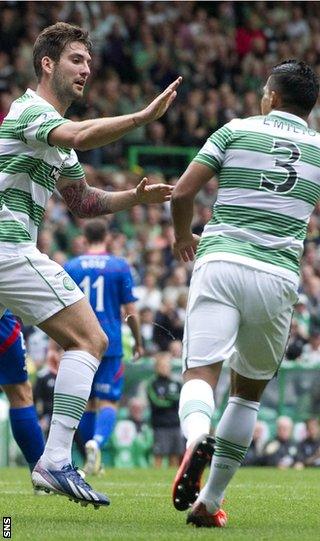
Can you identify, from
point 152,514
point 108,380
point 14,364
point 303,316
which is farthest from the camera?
point 303,316

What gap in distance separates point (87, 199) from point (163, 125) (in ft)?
50.3

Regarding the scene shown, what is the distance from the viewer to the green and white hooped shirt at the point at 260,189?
20.9 feet

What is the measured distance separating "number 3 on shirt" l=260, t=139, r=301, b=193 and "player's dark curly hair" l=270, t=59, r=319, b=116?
273mm

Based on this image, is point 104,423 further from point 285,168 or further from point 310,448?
point 285,168

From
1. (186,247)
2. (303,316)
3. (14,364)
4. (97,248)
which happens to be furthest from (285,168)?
(303,316)

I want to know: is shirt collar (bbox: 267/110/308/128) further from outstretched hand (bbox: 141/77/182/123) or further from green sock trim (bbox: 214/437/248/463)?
green sock trim (bbox: 214/437/248/463)

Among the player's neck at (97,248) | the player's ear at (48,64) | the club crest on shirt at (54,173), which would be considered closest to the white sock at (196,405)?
the club crest on shirt at (54,173)

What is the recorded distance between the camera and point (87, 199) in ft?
26.0

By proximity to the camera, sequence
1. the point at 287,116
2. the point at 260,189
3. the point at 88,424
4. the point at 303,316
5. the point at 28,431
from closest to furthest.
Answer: the point at 260,189 < the point at 287,116 < the point at 28,431 < the point at 88,424 < the point at 303,316

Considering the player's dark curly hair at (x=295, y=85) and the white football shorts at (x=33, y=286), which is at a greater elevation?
the player's dark curly hair at (x=295, y=85)

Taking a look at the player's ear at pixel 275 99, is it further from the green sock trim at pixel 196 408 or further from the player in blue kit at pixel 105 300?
the player in blue kit at pixel 105 300

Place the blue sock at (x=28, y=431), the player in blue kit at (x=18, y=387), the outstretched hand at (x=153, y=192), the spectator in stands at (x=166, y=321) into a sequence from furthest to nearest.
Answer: the spectator in stands at (x=166, y=321), the blue sock at (x=28, y=431), the player in blue kit at (x=18, y=387), the outstretched hand at (x=153, y=192)

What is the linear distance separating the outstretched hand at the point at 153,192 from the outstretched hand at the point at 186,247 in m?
0.74

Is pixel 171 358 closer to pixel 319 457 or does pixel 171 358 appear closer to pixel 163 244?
pixel 319 457
